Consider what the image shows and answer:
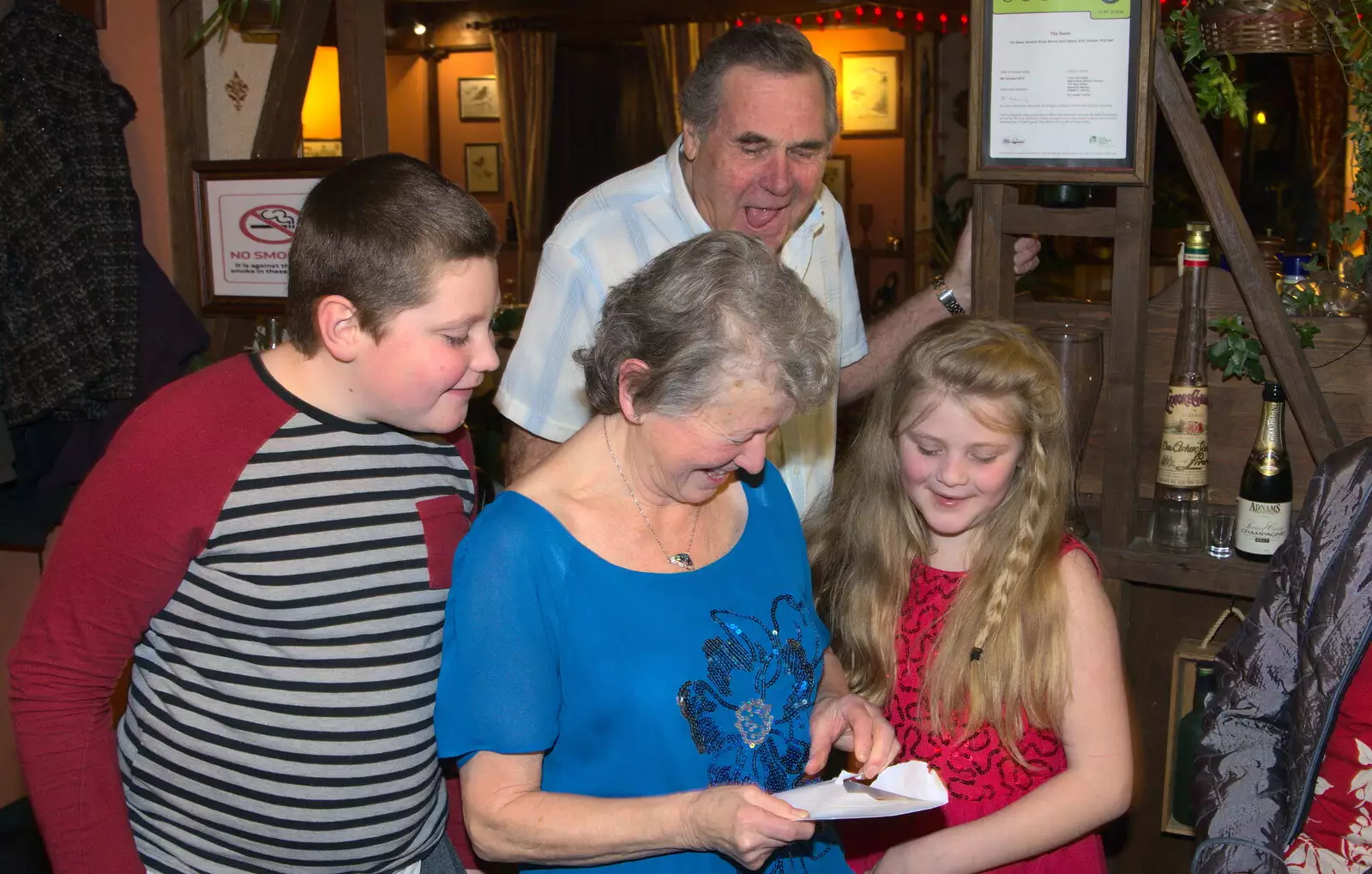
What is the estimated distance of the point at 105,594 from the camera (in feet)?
4.35

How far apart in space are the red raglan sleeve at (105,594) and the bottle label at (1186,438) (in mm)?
1737

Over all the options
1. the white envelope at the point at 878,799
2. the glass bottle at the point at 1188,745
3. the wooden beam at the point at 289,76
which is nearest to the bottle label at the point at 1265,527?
the glass bottle at the point at 1188,745

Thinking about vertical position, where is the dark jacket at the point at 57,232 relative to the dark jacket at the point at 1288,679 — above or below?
above

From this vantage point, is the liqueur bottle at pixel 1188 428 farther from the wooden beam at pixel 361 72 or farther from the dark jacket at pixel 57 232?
the dark jacket at pixel 57 232

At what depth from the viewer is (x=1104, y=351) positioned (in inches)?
104

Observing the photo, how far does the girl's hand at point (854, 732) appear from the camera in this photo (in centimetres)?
150

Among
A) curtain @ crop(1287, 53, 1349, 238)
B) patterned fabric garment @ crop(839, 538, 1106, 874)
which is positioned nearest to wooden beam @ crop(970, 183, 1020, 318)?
patterned fabric garment @ crop(839, 538, 1106, 874)

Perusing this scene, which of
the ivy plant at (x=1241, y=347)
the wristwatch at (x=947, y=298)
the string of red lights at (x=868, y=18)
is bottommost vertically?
the ivy plant at (x=1241, y=347)

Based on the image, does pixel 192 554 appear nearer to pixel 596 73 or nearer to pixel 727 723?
pixel 727 723

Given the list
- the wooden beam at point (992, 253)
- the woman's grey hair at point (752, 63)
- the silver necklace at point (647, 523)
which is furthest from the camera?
the wooden beam at point (992, 253)

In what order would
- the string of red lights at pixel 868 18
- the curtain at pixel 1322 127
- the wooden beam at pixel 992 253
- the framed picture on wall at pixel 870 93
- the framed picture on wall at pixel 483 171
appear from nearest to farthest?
1. the wooden beam at pixel 992 253
2. the curtain at pixel 1322 127
3. the string of red lights at pixel 868 18
4. the framed picture on wall at pixel 870 93
5. the framed picture on wall at pixel 483 171

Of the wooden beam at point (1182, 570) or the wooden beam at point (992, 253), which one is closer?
the wooden beam at point (1182, 570)

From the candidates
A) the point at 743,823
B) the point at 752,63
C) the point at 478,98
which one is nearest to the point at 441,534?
the point at 743,823

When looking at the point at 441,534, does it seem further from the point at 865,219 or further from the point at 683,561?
the point at 865,219
